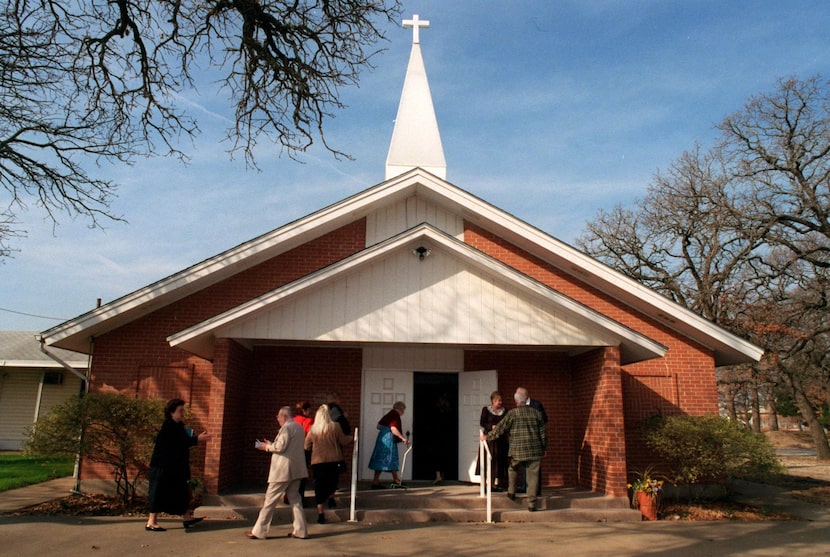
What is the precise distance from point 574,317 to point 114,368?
8036 mm

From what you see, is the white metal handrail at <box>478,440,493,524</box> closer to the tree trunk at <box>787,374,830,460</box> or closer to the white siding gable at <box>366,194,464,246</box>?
the white siding gable at <box>366,194,464,246</box>

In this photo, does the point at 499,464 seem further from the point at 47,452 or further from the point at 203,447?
the point at 47,452

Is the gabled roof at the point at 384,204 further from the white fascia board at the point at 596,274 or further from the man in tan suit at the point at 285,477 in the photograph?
the man in tan suit at the point at 285,477

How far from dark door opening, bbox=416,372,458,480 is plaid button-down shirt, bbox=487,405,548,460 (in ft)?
A: 9.17

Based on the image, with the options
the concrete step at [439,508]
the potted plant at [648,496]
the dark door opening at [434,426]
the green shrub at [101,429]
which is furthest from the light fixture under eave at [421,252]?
the potted plant at [648,496]

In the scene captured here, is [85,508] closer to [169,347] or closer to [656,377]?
[169,347]

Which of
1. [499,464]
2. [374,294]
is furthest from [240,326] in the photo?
[499,464]

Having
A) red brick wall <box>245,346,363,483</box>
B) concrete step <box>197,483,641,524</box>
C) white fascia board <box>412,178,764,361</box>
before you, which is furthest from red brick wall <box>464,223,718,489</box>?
red brick wall <box>245,346,363,483</box>

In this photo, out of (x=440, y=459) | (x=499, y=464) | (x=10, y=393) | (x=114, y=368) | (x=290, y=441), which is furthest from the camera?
(x=10, y=393)

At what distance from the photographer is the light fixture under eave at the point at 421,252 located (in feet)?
33.0

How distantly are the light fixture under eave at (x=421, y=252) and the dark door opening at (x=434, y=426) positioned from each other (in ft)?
10.5

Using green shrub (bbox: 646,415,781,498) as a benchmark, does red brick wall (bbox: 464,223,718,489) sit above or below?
above

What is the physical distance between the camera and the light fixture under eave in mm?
10047

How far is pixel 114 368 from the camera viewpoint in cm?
1121
